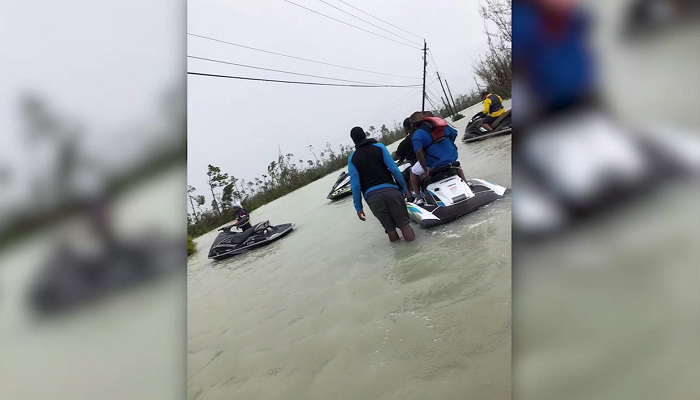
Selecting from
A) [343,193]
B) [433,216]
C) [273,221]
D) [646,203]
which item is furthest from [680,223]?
[343,193]

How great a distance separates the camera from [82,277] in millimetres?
844

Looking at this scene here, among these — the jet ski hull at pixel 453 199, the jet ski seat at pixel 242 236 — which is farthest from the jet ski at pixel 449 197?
the jet ski seat at pixel 242 236

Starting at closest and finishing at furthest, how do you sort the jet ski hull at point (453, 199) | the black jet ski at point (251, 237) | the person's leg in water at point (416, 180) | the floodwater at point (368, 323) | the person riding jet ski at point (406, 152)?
the floodwater at point (368, 323), the jet ski hull at point (453, 199), the person riding jet ski at point (406, 152), the person's leg in water at point (416, 180), the black jet ski at point (251, 237)

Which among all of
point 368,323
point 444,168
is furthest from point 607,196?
point 444,168

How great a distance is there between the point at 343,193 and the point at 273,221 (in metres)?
1.66

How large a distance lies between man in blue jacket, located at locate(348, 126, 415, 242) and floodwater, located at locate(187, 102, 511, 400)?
310mm

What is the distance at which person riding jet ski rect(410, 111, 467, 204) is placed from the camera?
399 centimetres

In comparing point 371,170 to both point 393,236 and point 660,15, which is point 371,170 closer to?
point 393,236

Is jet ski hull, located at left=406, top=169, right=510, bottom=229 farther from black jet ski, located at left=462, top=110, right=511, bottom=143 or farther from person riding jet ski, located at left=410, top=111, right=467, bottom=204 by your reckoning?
black jet ski, located at left=462, top=110, right=511, bottom=143

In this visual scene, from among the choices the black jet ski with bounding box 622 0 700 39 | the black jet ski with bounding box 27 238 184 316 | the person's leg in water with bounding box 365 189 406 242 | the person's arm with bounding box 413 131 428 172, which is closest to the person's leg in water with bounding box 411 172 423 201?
the person's arm with bounding box 413 131 428 172

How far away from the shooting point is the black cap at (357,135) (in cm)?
373

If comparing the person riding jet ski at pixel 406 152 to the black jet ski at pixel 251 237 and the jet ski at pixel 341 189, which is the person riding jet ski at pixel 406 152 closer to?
the jet ski at pixel 341 189

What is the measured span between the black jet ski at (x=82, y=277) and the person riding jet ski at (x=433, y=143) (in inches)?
128

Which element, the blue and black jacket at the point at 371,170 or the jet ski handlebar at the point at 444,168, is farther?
the jet ski handlebar at the point at 444,168
